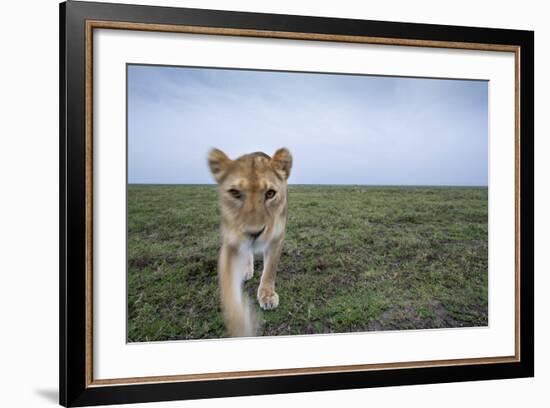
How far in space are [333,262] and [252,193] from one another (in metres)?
0.56

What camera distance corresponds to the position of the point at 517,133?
3.06m

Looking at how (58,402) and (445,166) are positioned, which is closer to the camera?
(58,402)

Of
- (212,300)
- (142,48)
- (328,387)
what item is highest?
(142,48)

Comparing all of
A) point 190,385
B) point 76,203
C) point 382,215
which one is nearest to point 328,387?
point 190,385

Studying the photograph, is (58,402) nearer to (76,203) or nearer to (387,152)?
(76,203)

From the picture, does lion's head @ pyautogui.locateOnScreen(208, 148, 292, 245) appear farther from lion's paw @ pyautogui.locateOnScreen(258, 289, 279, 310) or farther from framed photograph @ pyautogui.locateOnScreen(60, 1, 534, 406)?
lion's paw @ pyautogui.locateOnScreen(258, 289, 279, 310)

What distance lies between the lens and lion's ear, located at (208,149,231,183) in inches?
109

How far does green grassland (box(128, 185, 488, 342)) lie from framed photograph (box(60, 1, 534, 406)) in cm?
1

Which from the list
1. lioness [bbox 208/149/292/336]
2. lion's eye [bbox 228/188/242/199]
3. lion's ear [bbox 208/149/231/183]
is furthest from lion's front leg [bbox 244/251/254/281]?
lion's ear [bbox 208/149/231/183]

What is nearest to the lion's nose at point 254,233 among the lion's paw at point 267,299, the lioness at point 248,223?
the lioness at point 248,223

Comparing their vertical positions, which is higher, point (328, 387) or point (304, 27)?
point (304, 27)

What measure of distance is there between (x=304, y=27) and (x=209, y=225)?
1088 mm

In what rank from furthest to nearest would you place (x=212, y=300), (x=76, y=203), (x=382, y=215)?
(x=382, y=215) < (x=212, y=300) < (x=76, y=203)

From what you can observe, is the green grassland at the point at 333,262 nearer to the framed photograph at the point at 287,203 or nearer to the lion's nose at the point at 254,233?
the framed photograph at the point at 287,203
